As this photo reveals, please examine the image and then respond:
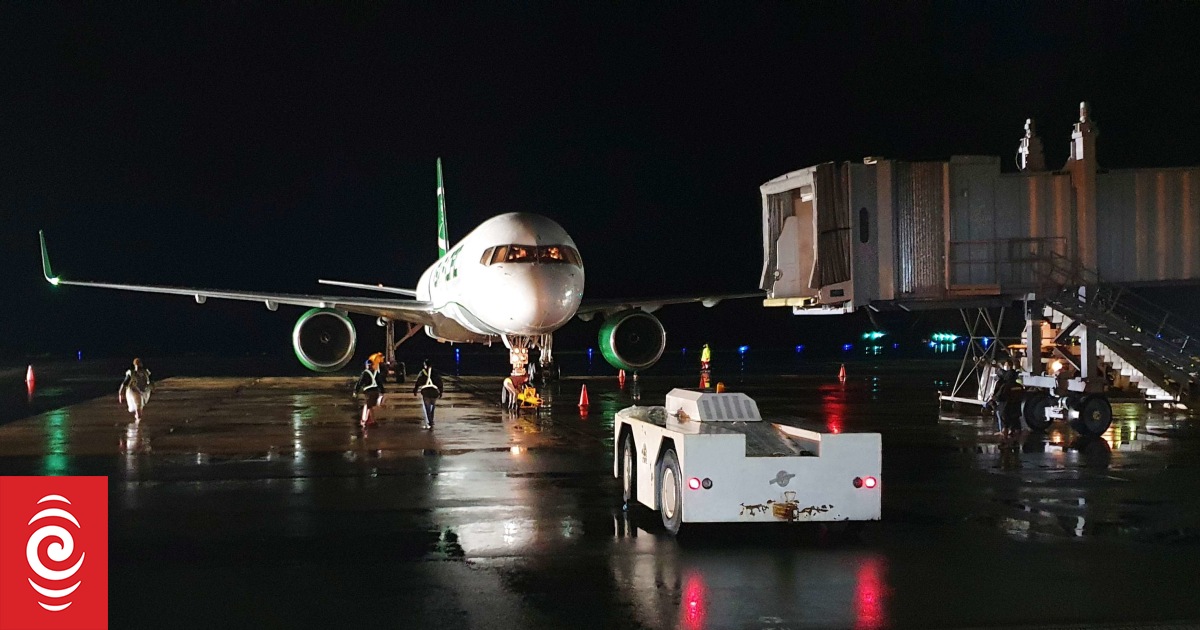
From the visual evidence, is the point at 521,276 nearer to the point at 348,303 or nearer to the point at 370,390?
the point at 370,390

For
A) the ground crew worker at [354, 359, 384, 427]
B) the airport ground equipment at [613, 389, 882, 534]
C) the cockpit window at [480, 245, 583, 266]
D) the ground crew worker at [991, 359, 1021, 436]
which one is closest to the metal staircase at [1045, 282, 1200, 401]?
the ground crew worker at [991, 359, 1021, 436]

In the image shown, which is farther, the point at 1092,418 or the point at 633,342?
the point at 633,342

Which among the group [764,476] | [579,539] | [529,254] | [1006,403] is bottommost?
[579,539]

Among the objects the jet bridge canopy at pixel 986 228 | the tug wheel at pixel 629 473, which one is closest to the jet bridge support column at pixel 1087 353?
the jet bridge canopy at pixel 986 228

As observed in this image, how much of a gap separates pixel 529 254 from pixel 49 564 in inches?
644

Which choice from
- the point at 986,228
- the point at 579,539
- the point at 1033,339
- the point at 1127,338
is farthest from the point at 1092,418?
the point at 579,539

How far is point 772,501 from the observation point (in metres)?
9.60

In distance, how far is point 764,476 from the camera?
377 inches

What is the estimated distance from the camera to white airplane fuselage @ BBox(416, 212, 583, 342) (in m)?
23.0

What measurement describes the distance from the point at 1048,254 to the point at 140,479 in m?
14.0

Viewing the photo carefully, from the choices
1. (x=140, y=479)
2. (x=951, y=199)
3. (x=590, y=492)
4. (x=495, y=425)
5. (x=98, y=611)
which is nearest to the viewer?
(x=98, y=611)

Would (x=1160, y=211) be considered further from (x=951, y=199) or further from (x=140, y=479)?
(x=140, y=479)

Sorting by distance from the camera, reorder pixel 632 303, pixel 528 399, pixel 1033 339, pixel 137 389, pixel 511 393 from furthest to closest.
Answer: pixel 632 303 → pixel 528 399 → pixel 511 393 → pixel 137 389 → pixel 1033 339

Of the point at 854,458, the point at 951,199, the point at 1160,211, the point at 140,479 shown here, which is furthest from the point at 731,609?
the point at 1160,211
